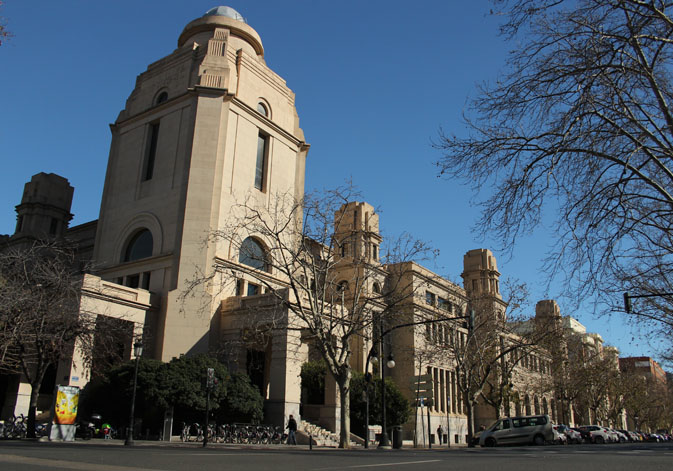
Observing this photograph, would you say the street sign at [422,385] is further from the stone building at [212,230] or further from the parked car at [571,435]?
the parked car at [571,435]

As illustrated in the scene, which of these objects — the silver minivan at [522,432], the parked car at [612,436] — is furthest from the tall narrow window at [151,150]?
the parked car at [612,436]

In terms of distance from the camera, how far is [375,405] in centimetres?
3559

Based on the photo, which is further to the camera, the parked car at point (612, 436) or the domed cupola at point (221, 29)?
the parked car at point (612, 436)

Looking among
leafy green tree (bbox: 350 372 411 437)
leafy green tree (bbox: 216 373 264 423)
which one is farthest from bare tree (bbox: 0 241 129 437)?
leafy green tree (bbox: 350 372 411 437)

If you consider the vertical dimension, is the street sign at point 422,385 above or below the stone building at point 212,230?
below

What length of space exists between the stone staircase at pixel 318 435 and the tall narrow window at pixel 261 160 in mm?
18648

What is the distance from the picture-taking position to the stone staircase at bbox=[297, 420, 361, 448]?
95.9 feet

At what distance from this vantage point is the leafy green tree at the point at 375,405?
35312 millimetres

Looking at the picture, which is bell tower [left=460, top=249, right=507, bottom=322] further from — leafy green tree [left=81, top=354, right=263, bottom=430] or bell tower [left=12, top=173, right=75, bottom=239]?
bell tower [left=12, top=173, right=75, bottom=239]

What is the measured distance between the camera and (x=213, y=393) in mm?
27344

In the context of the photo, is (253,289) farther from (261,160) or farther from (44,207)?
(44,207)

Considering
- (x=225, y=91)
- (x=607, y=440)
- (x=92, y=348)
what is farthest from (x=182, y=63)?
(x=607, y=440)

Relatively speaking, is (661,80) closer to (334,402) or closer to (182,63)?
(334,402)

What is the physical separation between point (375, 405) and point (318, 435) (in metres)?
6.38
